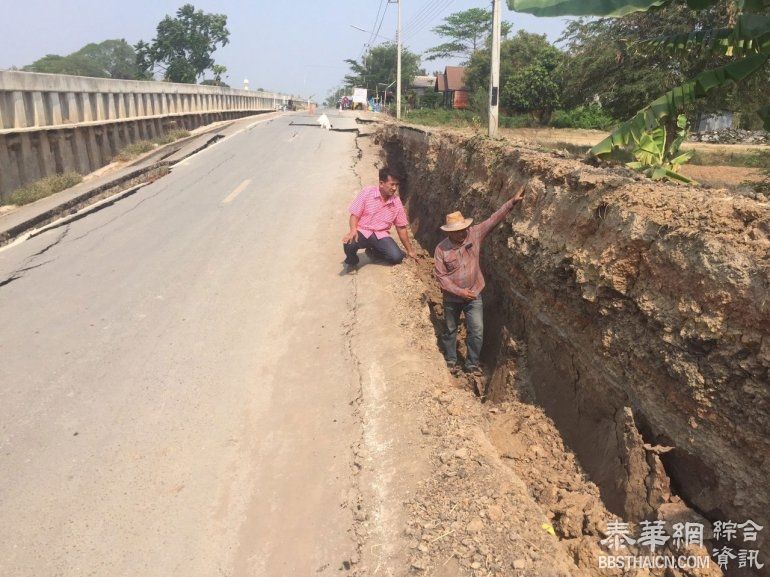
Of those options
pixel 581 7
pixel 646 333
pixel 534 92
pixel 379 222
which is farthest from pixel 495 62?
pixel 534 92

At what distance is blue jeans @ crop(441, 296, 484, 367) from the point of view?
22.8 feet

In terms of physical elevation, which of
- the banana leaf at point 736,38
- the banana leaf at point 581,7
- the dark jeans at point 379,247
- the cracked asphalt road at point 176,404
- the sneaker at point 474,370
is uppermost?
the banana leaf at point 581,7

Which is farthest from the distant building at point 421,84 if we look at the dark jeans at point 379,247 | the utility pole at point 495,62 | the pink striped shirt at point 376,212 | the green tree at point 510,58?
the dark jeans at point 379,247

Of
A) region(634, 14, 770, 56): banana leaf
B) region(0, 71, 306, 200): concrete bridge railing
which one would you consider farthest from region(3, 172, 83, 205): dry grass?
region(634, 14, 770, 56): banana leaf

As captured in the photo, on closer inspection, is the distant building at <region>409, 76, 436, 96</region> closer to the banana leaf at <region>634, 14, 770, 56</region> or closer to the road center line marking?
the road center line marking

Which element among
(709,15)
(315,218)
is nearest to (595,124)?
(709,15)

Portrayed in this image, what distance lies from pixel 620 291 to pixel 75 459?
4.72 m

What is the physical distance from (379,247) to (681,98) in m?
4.38

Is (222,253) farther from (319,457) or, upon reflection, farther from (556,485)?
(556,485)

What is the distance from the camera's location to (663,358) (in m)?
4.01

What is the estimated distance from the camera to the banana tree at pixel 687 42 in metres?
4.54

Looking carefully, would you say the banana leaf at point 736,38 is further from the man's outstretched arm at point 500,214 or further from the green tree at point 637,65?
the green tree at point 637,65

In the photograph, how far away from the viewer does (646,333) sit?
13.9ft

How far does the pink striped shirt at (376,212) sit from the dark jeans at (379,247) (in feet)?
0.24
